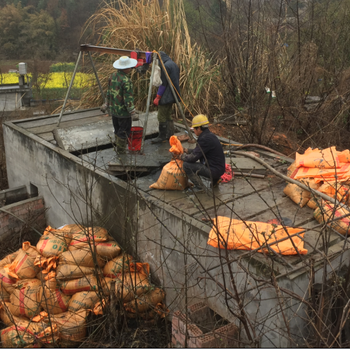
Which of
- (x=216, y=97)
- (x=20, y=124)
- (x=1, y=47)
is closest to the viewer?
(x=20, y=124)

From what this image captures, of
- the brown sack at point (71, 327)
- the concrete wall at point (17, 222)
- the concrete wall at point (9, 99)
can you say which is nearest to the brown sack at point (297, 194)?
the brown sack at point (71, 327)

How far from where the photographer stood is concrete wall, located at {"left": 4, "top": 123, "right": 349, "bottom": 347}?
439 cm

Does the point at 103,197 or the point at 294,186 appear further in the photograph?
the point at 103,197

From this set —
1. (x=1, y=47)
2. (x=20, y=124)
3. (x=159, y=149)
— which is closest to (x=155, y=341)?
(x=159, y=149)

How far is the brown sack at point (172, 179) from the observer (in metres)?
6.39

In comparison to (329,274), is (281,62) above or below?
above

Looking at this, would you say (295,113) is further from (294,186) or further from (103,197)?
(103,197)

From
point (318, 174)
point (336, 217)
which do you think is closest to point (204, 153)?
point (318, 174)

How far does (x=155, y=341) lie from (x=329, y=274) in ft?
8.12

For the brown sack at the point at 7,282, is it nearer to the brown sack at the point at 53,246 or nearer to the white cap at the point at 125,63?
the brown sack at the point at 53,246

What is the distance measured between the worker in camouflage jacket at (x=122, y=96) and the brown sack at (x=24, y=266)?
2.41 metres

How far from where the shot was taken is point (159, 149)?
8.44 meters

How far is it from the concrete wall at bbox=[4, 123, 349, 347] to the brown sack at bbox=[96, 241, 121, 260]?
229 mm

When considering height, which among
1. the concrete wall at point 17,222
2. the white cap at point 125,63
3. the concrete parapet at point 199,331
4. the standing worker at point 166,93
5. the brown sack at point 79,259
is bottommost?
the concrete wall at point 17,222
